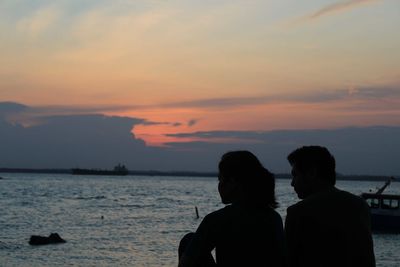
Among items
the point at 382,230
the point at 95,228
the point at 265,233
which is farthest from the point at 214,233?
the point at 95,228

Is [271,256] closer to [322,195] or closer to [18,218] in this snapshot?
[322,195]

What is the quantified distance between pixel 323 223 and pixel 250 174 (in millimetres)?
592

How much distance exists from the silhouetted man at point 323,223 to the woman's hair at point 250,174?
0.88 ft

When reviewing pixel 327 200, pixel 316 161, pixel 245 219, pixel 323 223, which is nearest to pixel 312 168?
pixel 316 161

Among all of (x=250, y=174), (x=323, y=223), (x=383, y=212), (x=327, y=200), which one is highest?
(x=250, y=174)

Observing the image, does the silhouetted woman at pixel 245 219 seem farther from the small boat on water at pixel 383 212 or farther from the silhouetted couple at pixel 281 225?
the small boat on water at pixel 383 212

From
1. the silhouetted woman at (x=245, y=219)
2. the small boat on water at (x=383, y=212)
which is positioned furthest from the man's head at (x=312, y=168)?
the small boat on water at (x=383, y=212)

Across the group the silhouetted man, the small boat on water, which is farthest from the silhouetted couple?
the small boat on water

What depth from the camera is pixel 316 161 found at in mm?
4137

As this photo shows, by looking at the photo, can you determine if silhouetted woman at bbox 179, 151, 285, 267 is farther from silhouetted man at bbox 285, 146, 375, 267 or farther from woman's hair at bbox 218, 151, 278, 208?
silhouetted man at bbox 285, 146, 375, 267

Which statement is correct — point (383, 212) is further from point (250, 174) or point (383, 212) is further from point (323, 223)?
point (250, 174)

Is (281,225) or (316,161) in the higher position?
(316,161)

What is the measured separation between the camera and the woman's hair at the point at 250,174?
378 centimetres

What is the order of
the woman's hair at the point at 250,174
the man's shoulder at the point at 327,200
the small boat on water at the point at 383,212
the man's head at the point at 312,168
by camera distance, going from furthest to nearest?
the small boat on water at the point at 383,212
the man's head at the point at 312,168
the man's shoulder at the point at 327,200
the woman's hair at the point at 250,174
